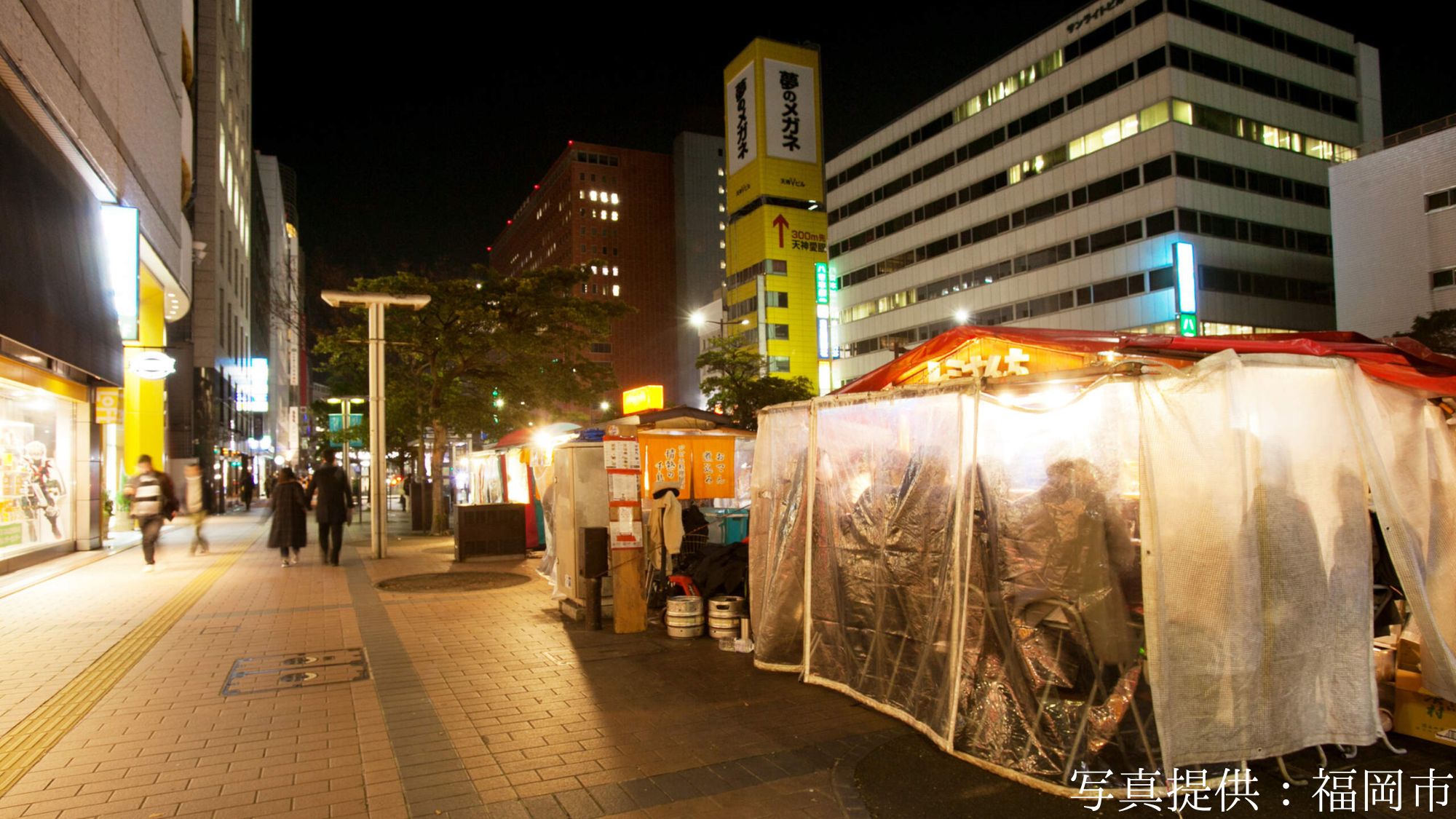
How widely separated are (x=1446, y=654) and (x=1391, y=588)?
1.10m

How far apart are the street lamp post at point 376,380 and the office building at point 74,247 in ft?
13.6

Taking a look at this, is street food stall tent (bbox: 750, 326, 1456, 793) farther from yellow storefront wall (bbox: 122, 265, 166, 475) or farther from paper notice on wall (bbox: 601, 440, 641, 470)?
yellow storefront wall (bbox: 122, 265, 166, 475)

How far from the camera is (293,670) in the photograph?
291 inches

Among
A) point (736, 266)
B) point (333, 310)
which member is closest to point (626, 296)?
point (736, 266)

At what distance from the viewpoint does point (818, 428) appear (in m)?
6.96

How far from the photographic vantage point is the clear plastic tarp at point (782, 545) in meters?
7.03

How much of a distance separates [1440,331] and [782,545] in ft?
90.8

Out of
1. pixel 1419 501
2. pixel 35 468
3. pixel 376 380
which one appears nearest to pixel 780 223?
pixel 376 380

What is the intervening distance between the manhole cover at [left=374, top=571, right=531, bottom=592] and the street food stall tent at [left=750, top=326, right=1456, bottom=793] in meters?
8.39

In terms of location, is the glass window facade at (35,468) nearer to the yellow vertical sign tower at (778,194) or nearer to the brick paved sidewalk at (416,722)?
the brick paved sidewalk at (416,722)

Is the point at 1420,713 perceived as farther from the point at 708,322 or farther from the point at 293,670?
the point at 708,322

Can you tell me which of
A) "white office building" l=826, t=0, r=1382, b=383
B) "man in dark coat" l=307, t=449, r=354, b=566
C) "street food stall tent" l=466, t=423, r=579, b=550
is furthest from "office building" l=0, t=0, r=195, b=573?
"white office building" l=826, t=0, r=1382, b=383

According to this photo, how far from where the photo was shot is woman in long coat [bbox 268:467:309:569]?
49.0 ft

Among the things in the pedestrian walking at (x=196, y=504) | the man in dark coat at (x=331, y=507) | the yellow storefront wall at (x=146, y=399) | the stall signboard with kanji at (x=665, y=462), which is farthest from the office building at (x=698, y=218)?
the stall signboard with kanji at (x=665, y=462)
